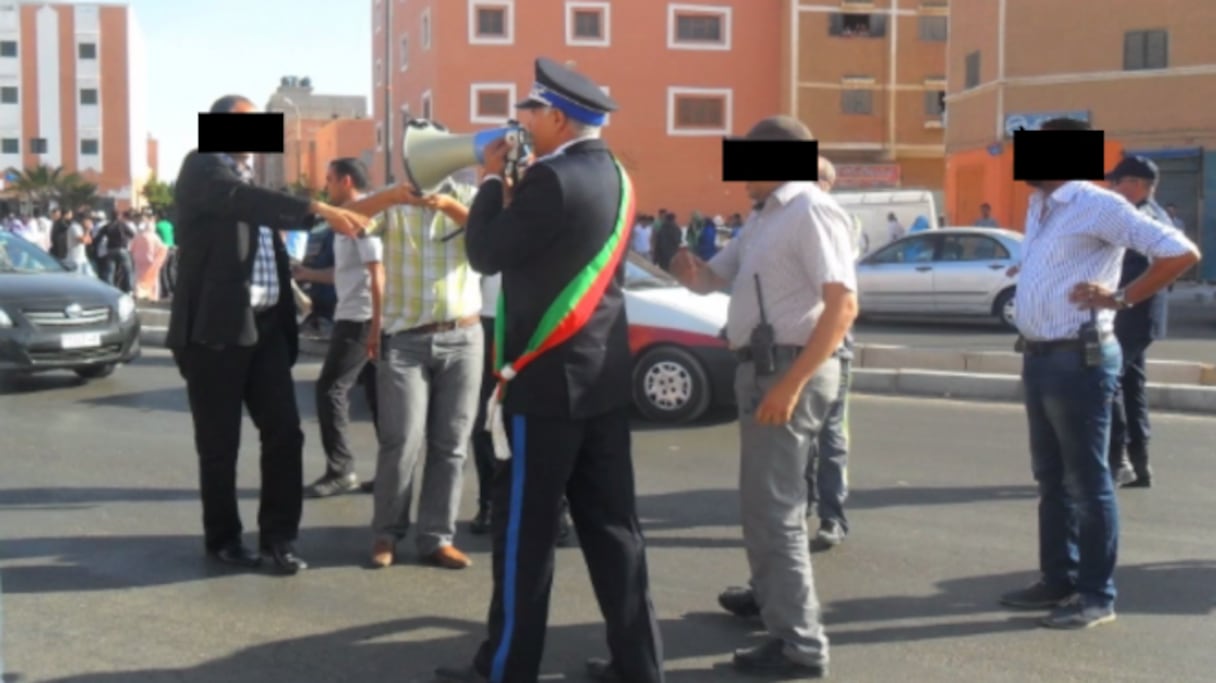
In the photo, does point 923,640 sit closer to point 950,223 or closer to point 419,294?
point 419,294

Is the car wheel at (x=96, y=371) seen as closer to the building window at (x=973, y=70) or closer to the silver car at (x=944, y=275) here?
the silver car at (x=944, y=275)

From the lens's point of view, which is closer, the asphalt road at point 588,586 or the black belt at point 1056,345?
the asphalt road at point 588,586

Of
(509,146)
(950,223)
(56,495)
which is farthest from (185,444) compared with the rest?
(950,223)

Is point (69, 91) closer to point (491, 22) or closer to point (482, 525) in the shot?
point (491, 22)

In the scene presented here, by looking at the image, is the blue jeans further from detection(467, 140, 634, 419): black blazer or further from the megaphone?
the megaphone

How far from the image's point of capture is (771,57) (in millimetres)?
54531

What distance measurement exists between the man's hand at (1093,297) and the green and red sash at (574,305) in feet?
6.26

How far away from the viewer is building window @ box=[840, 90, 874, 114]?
175 ft

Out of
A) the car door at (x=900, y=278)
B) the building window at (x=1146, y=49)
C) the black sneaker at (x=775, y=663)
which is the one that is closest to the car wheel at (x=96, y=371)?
the black sneaker at (x=775, y=663)

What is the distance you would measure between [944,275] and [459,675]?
16023 millimetres

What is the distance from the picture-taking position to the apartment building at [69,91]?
→ 3214 inches

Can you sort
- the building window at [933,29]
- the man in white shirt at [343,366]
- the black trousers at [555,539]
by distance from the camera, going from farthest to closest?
the building window at [933,29]
the man in white shirt at [343,366]
the black trousers at [555,539]

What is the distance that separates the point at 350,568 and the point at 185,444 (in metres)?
3.64

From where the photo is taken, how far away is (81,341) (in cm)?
1223
